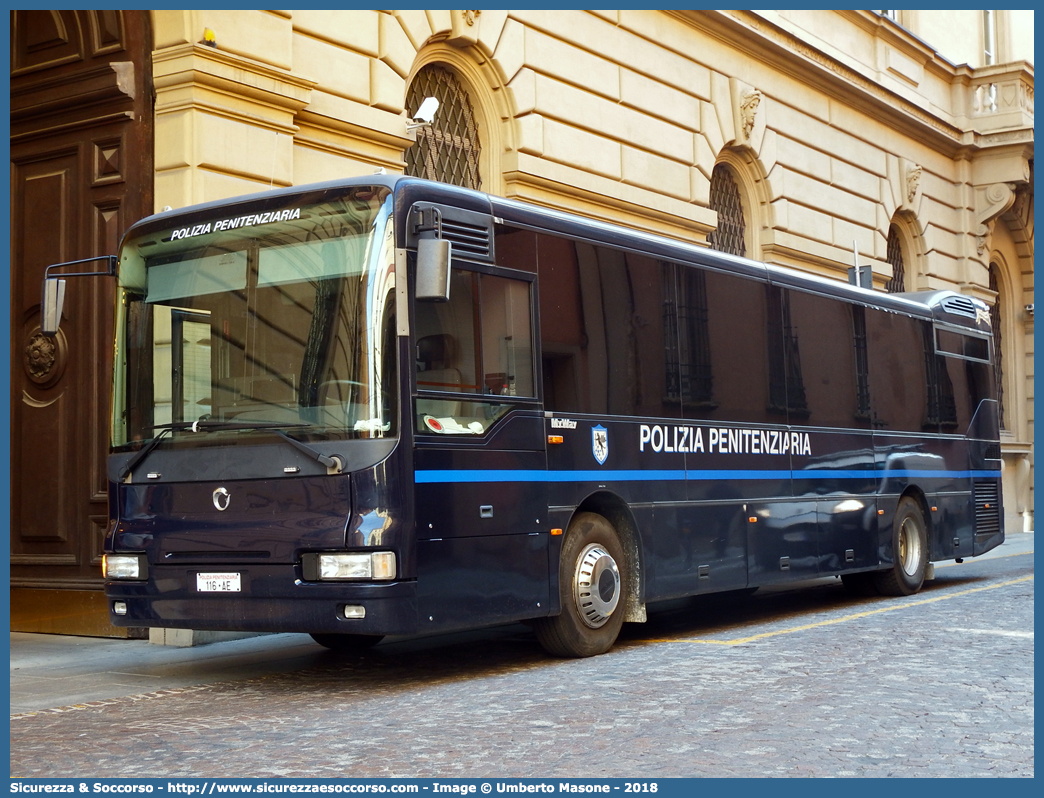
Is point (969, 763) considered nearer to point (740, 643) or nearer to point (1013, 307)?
point (740, 643)

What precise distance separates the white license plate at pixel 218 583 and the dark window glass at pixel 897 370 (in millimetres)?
7581

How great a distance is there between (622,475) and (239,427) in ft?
9.72

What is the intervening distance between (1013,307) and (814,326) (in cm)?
1961

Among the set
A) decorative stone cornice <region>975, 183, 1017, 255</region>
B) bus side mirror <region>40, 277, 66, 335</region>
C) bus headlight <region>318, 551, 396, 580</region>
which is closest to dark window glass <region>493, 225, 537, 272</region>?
bus headlight <region>318, 551, 396, 580</region>

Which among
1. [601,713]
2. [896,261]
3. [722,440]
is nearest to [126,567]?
[601,713]

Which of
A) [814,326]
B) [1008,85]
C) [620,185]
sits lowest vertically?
[814,326]

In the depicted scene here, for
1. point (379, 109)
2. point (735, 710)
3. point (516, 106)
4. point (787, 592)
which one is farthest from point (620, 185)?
point (735, 710)

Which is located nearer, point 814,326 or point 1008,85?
point 814,326

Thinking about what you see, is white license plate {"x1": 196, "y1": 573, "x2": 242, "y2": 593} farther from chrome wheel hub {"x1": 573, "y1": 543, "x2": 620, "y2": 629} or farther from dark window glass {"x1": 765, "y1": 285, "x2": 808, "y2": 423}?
dark window glass {"x1": 765, "y1": 285, "x2": 808, "y2": 423}

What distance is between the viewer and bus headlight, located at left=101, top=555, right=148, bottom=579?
8.67 m

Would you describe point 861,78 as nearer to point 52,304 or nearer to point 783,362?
point 783,362

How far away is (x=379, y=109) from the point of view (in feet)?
44.8

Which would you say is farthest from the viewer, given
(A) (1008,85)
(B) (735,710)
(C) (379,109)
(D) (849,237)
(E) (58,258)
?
(A) (1008,85)

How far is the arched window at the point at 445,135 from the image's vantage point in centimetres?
1496
